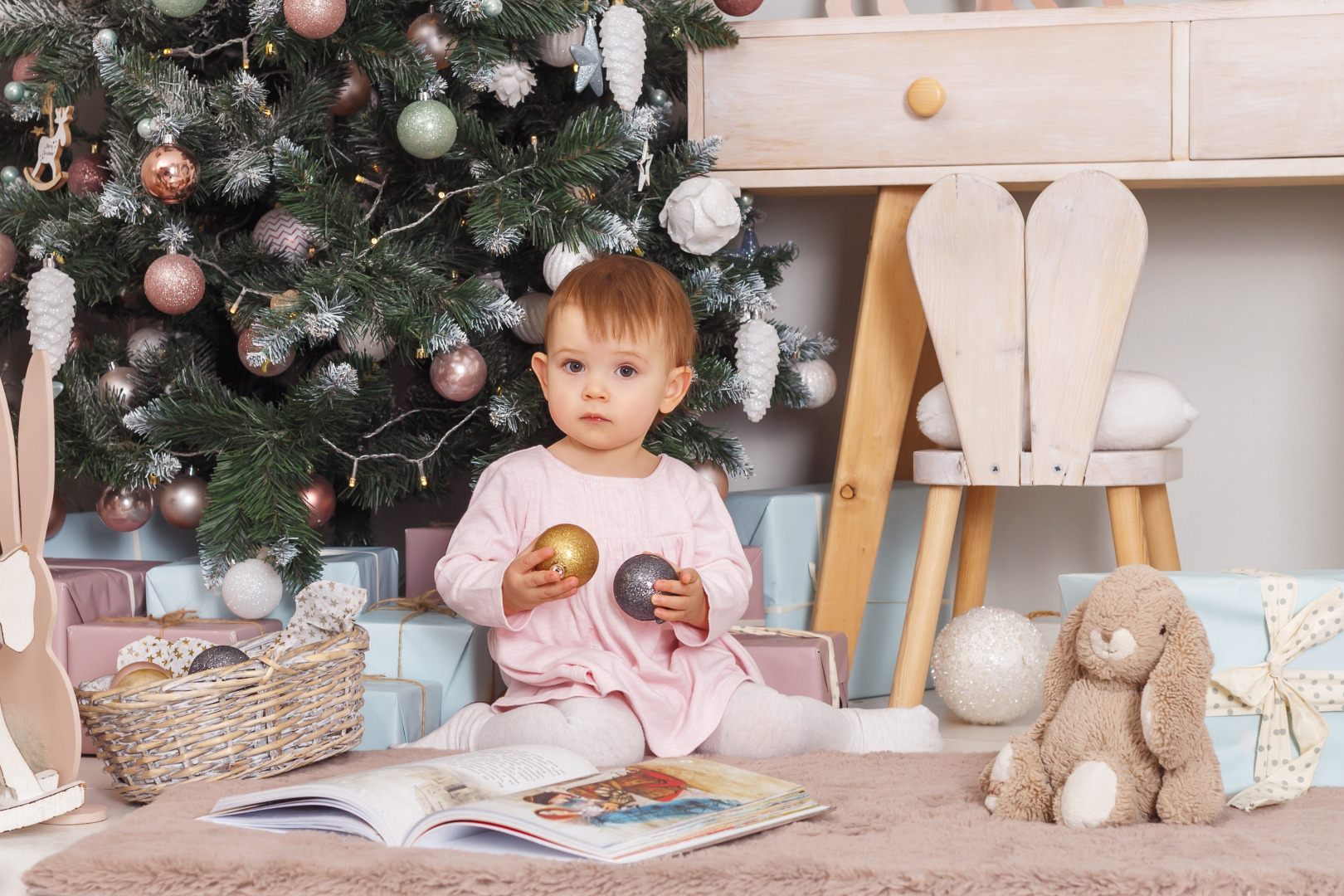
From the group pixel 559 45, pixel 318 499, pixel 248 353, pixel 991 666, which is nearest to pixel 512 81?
pixel 559 45

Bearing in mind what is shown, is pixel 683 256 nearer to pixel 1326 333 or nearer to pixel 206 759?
pixel 206 759

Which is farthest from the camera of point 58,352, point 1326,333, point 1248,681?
point 1326,333

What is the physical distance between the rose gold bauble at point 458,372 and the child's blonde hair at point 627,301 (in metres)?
0.15

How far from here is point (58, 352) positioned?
1.30 meters

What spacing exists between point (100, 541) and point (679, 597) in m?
0.79

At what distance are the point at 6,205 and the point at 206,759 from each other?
707 mm

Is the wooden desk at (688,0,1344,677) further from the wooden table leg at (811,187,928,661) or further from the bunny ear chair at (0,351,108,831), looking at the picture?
the bunny ear chair at (0,351,108,831)

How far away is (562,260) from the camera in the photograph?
130 centimetres

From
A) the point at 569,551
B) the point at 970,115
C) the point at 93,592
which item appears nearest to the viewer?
the point at 569,551

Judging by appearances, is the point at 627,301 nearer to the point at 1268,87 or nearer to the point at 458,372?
the point at 458,372

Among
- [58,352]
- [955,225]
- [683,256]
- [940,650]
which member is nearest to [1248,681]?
[940,650]

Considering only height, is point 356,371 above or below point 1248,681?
above

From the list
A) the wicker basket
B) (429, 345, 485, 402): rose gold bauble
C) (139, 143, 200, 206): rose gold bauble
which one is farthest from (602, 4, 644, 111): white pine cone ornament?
the wicker basket

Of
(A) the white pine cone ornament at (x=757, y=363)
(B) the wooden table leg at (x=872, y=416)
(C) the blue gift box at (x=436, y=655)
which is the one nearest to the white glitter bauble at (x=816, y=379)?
(B) the wooden table leg at (x=872, y=416)
